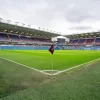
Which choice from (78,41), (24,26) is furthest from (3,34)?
(78,41)

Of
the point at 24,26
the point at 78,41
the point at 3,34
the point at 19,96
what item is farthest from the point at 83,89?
the point at 78,41

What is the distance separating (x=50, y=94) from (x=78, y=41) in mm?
84959

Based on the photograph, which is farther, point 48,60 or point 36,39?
point 36,39

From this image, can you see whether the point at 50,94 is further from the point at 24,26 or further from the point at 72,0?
the point at 24,26

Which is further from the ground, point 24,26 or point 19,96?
point 24,26

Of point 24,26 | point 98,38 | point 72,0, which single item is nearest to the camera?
point 72,0

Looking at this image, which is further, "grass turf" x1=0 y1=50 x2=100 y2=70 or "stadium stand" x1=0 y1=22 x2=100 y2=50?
"stadium stand" x1=0 y1=22 x2=100 y2=50

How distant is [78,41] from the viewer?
87438 millimetres

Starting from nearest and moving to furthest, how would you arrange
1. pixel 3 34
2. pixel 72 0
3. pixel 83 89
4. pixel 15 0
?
pixel 83 89 → pixel 72 0 → pixel 15 0 → pixel 3 34

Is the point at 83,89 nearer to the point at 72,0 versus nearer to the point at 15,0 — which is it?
the point at 72,0

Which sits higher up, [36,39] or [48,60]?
[36,39]

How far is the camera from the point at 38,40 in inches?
3275

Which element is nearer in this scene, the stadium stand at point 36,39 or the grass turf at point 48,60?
the grass turf at point 48,60

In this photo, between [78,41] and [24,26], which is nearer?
[24,26]
